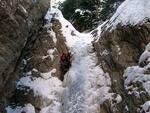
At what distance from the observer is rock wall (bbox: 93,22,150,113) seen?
13922 millimetres

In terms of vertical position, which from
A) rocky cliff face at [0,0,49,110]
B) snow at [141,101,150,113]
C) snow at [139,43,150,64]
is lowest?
snow at [141,101,150,113]

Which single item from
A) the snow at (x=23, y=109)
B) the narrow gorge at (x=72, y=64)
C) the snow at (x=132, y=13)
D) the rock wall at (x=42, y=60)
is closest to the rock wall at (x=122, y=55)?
the narrow gorge at (x=72, y=64)

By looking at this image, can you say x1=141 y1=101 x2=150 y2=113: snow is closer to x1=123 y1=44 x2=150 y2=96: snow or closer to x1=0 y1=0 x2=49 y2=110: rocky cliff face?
x1=123 y1=44 x2=150 y2=96: snow

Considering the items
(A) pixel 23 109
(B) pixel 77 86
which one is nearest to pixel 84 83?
(B) pixel 77 86

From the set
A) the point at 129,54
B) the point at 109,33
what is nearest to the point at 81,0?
the point at 109,33

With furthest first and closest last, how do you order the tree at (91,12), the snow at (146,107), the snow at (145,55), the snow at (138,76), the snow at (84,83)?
the tree at (91,12)
the snow at (84,83)
the snow at (145,55)
the snow at (138,76)
the snow at (146,107)

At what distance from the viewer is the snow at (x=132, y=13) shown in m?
15.0

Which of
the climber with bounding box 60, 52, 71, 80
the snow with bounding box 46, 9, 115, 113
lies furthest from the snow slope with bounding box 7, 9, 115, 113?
the climber with bounding box 60, 52, 71, 80

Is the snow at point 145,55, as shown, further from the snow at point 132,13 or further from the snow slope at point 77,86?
the snow slope at point 77,86

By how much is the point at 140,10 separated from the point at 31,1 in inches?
207

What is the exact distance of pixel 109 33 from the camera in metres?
16.7

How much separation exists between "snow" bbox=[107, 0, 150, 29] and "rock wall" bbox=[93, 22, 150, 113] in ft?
0.94

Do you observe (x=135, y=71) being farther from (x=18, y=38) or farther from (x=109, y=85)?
(x=18, y=38)

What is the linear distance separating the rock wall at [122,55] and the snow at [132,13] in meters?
0.29
